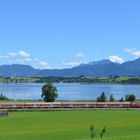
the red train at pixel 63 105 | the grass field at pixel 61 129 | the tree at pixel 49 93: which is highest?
the tree at pixel 49 93

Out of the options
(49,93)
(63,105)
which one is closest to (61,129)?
(63,105)

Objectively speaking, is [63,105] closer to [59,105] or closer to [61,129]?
[59,105]

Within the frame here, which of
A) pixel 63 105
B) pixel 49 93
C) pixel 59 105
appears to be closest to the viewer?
pixel 59 105

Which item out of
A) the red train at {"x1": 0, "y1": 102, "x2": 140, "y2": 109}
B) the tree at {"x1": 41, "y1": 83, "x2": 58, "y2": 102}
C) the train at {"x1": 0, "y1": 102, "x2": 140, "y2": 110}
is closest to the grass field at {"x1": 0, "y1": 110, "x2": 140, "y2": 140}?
the train at {"x1": 0, "y1": 102, "x2": 140, "y2": 110}

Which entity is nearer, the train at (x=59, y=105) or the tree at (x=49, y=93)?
the train at (x=59, y=105)

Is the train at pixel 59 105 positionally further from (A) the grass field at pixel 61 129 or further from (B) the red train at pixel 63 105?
(A) the grass field at pixel 61 129

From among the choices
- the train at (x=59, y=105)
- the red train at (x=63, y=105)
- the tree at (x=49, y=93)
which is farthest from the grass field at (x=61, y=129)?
the tree at (x=49, y=93)

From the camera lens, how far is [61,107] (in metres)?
105

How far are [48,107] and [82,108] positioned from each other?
7.09 m

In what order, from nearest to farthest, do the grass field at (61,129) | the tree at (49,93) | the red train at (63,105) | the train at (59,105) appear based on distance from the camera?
the grass field at (61,129)
the train at (59,105)
the red train at (63,105)
the tree at (49,93)

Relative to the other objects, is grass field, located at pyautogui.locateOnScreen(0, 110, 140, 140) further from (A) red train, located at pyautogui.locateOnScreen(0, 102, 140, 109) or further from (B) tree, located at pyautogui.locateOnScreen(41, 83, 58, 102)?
(B) tree, located at pyautogui.locateOnScreen(41, 83, 58, 102)

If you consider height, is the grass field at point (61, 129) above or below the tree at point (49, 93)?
below

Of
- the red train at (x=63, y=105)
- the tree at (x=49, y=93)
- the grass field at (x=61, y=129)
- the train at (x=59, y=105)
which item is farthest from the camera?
the tree at (x=49, y=93)

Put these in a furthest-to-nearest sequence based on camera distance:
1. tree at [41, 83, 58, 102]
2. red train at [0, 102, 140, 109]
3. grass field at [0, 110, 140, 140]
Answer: tree at [41, 83, 58, 102] < red train at [0, 102, 140, 109] < grass field at [0, 110, 140, 140]
